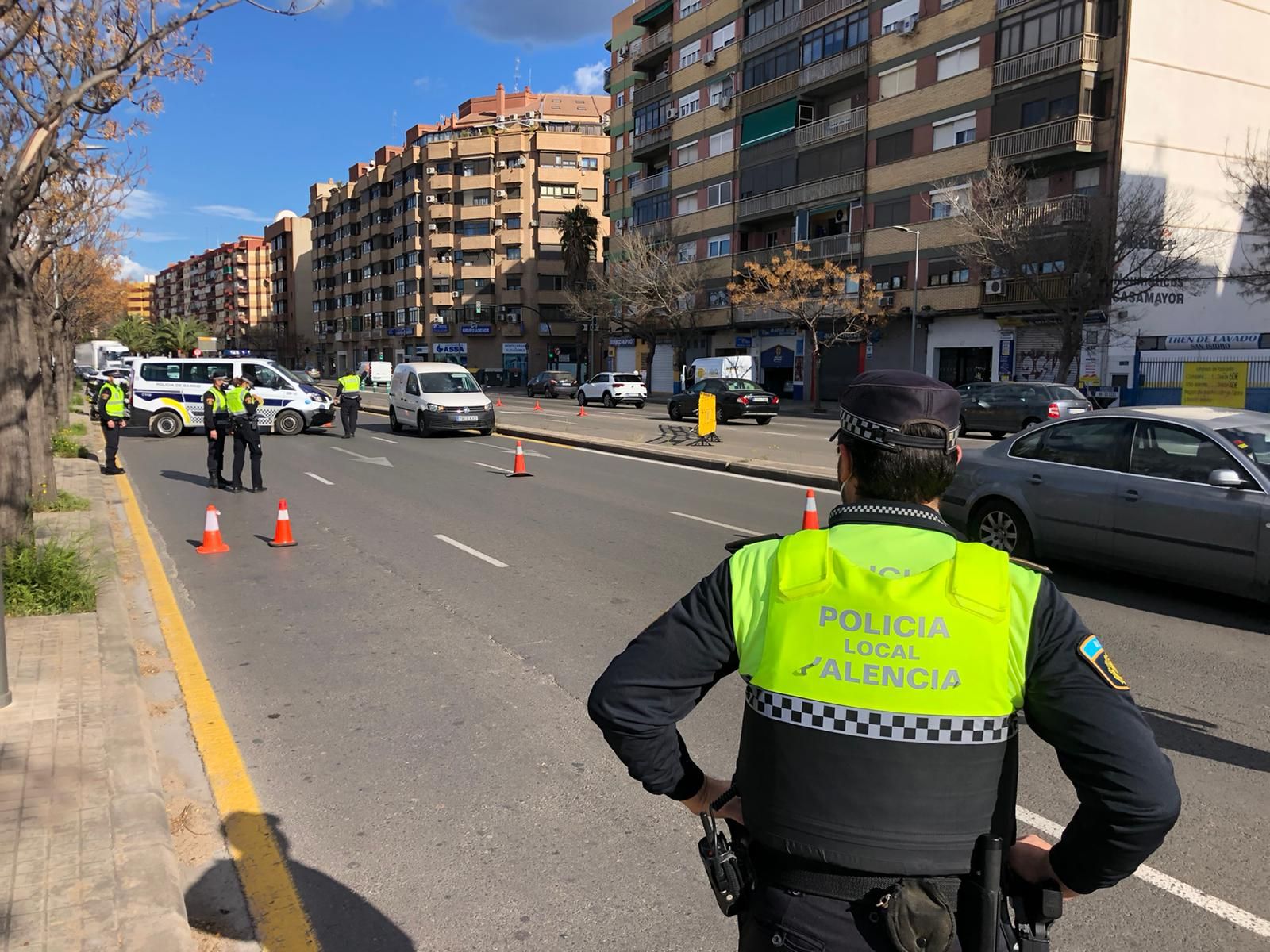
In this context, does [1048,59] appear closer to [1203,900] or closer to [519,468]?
[519,468]

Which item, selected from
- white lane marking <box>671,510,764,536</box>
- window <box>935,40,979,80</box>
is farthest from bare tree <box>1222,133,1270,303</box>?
white lane marking <box>671,510,764,536</box>

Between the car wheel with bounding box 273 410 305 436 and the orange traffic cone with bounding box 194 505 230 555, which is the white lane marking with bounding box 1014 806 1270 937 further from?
the car wheel with bounding box 273 410 305 436

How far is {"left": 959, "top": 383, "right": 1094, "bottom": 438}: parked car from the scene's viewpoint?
23.7 m

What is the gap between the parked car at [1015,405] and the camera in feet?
77.9

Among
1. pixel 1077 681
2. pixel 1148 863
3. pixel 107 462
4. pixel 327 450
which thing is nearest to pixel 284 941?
pixel 1077 681

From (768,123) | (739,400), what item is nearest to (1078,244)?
(739,400)

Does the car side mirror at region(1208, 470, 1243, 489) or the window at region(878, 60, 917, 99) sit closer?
the car side mirror at region(1208, 470, 1243, 489)

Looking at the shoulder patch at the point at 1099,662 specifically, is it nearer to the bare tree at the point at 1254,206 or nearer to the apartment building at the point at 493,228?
the bare tree at the point at 1254,206

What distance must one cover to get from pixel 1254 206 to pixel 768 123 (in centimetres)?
2580

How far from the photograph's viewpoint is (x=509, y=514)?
38.7 feet

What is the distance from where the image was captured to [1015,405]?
24.2 metres

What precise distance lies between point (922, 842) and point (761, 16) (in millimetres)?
54511

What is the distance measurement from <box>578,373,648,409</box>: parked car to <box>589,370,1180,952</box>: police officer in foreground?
135 feet

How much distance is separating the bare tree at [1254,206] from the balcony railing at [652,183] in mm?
31451
